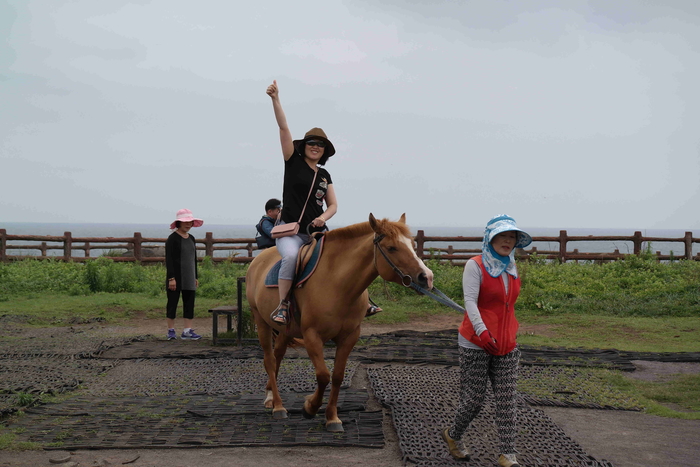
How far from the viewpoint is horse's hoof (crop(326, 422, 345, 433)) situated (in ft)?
16.7

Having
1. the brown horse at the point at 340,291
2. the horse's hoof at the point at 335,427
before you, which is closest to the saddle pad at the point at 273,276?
the brown horse at the point at 340,291

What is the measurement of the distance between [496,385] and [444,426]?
1105 millimetres

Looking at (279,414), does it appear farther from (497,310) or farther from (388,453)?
(497,310)

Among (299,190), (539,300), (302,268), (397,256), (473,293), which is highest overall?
(299,190)

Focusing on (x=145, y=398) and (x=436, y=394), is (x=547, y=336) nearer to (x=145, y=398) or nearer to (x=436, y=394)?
(x=436, y=394)

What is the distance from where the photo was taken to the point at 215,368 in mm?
7559

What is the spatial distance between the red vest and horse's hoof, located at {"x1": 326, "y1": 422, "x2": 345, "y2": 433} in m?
1.50

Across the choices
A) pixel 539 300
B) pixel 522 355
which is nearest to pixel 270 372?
pixel 522 355

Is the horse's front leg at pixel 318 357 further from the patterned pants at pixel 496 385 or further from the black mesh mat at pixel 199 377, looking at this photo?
the black mesh mat at pixel 199 377

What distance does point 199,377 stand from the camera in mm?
7094

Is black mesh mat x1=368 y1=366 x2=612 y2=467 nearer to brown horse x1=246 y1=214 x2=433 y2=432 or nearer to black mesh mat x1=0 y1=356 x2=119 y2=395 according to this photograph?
brown horse x1=246 y1=214 x2=433 y2=432

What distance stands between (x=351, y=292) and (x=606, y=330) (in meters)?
7.24

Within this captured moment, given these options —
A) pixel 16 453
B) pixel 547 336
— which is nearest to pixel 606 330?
pixel 547 336

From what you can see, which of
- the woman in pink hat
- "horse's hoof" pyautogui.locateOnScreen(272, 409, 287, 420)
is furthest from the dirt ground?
the woman in pink hat
